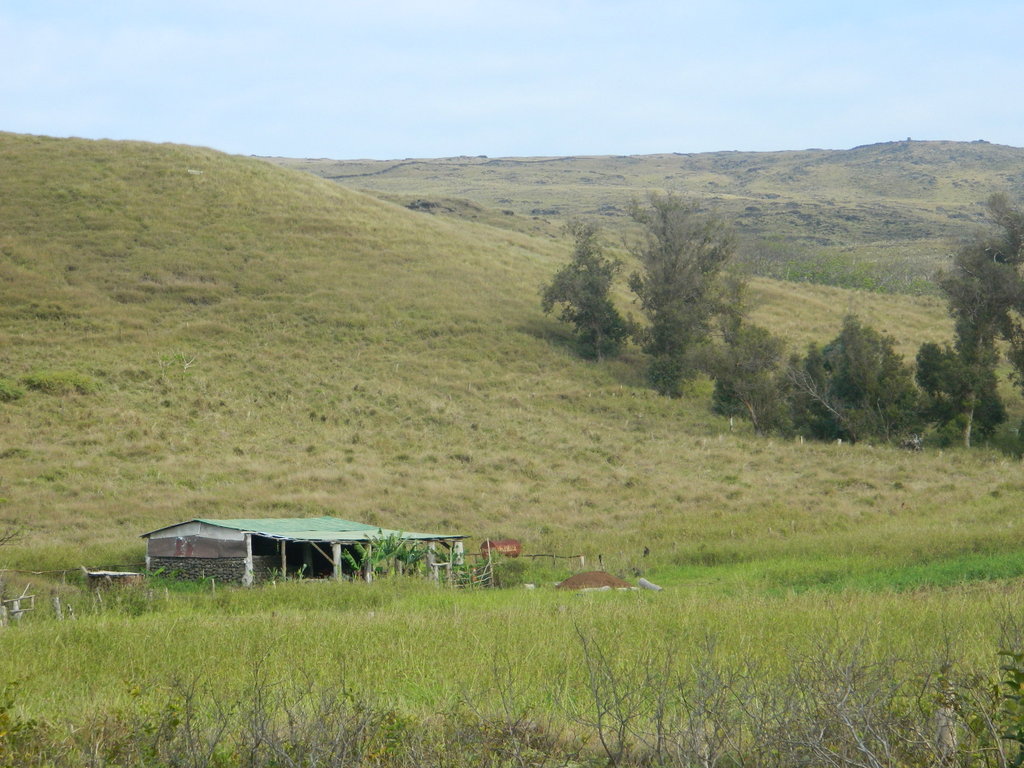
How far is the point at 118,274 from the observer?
197ft

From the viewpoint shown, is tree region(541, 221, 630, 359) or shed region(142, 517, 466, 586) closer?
shed region(142, 517, 466, 586)

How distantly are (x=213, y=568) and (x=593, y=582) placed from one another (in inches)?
373

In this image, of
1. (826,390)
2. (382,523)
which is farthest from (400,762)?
(826,390)

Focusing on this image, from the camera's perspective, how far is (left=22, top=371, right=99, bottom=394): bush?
144 ft

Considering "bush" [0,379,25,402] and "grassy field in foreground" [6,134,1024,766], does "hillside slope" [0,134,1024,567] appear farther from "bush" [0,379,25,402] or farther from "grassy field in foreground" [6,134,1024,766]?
"bush" [0,379,25,402]

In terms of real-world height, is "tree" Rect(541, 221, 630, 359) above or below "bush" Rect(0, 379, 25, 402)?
above

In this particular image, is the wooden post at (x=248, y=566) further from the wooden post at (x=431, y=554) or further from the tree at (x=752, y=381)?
the tree at (x=752, y=381)

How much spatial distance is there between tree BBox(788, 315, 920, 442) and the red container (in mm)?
23671

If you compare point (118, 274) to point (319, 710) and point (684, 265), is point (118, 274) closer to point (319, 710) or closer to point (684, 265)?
point (684, 265)

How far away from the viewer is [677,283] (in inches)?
2248

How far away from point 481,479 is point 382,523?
22.3 feet

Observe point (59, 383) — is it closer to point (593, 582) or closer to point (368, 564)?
point (368, 564)

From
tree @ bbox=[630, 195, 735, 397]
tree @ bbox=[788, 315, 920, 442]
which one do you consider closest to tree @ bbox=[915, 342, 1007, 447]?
tree @ bbox=[788, 315, 920, 442]

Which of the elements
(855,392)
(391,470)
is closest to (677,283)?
(855,392)
